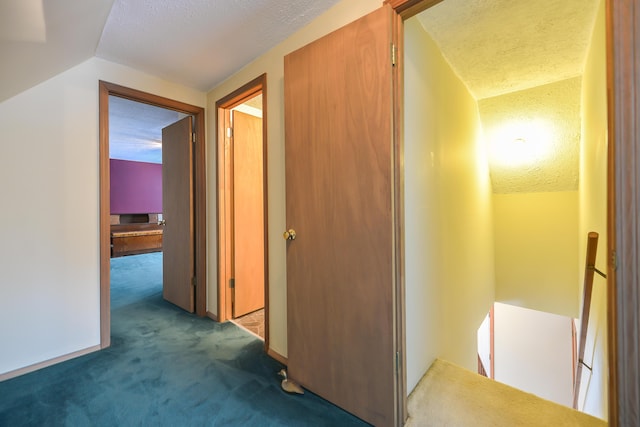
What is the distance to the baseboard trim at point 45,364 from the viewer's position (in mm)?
1608

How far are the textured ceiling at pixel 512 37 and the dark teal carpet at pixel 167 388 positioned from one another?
2.29 m

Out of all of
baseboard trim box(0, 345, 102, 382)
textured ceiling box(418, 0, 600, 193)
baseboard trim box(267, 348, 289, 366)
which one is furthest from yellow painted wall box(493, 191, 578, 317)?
baseboard trim box(0, 345, 102, 382)

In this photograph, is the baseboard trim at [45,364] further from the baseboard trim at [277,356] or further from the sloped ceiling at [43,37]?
the sloped ceiling at [43,37]

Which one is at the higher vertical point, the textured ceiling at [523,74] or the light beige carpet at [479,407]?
the textured ceiling at [523,74]

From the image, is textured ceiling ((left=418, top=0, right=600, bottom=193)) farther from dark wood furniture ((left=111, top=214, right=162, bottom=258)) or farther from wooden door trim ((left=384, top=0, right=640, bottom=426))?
dark wood furniture ((left=111, top=214, right=162, bottom=258))

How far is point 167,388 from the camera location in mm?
1512

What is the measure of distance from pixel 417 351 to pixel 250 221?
5.96ft

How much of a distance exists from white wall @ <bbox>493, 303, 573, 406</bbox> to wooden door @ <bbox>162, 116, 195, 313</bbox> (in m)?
5.07

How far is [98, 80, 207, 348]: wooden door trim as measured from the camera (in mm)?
1951

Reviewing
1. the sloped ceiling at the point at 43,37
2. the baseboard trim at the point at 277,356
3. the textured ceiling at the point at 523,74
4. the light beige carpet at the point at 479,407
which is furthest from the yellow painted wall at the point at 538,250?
the sloped ceiling at the point at 43,37

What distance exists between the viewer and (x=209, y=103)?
2521 millimetres

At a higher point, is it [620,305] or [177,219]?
[177,219]

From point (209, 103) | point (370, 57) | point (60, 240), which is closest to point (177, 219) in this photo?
point (60, 240)

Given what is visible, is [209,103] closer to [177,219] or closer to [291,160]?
[177,219]
